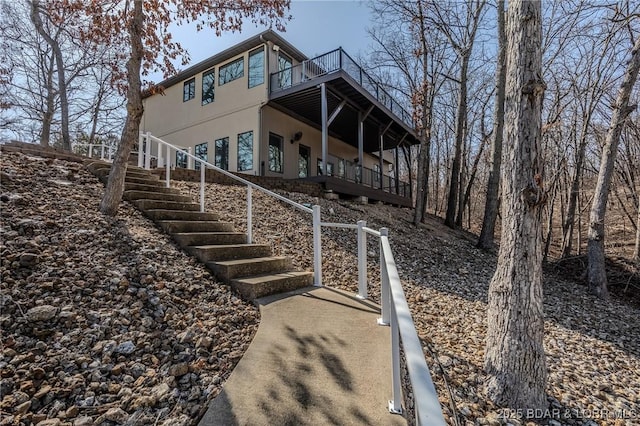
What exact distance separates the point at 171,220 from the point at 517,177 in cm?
446

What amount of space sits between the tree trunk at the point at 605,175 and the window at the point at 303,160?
10.0 m

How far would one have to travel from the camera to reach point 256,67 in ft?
40.0

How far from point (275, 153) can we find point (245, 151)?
119 centimetres

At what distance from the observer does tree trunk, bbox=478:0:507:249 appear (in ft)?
31.4

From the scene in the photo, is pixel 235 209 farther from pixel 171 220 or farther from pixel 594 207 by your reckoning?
pixel 594 207

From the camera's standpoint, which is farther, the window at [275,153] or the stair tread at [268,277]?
the window at [275,153]

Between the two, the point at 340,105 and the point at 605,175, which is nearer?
the point at 605,175

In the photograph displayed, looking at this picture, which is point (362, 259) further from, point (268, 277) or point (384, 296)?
point (268, 277)

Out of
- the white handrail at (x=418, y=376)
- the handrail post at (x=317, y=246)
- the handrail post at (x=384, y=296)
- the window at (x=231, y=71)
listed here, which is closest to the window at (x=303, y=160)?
the window at (x=231, y=71)

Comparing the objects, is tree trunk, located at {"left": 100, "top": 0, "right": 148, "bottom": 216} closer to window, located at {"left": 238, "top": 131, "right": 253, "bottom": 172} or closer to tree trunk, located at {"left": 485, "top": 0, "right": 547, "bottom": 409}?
tree trunk, located at {"left": 485, "top": 0, "right": 547, "bottom": 409}

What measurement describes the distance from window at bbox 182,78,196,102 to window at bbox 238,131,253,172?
3.98 metres

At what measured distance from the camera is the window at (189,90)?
14.4m

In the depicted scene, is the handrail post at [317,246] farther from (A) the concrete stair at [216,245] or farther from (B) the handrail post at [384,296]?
(B) the handrail post at [384,296]

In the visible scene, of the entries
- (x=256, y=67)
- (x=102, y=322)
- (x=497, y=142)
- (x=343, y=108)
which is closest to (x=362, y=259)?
(x=102, y=322)
